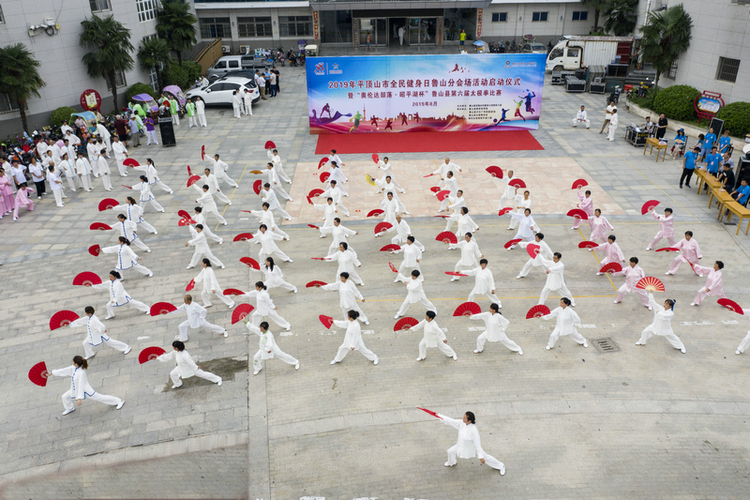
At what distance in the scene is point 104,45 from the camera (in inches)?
910

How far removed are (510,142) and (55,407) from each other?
17.7 meters

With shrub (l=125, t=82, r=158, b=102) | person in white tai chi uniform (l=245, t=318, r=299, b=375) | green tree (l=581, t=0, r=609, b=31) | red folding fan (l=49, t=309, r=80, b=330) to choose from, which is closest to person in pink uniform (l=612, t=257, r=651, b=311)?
person in white tai chi uniform (l=245, t=318, r=299, b=375)

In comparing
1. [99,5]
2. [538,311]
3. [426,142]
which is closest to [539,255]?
[538,311]

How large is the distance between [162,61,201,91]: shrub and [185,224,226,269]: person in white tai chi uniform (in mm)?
18813

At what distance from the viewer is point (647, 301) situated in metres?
10.9

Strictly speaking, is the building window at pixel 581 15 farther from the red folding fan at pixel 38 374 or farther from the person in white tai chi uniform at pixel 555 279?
the red folding fan at pixel 38 374

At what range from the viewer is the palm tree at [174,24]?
97.0 ft

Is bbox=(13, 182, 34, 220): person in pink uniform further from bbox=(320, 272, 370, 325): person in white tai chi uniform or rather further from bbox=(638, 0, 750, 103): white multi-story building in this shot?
bbox=(638, 0, 750, 103): white multi-story building

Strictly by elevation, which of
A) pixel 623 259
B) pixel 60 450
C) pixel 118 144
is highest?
A: pixel 118 144

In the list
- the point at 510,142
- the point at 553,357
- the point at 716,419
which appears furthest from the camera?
the point at 510,142

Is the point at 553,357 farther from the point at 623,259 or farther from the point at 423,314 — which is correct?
the point at 623,259

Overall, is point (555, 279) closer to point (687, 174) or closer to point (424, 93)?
point (687, 174)

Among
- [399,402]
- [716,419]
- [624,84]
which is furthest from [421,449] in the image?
[624,84]

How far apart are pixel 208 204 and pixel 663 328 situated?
1107cm
